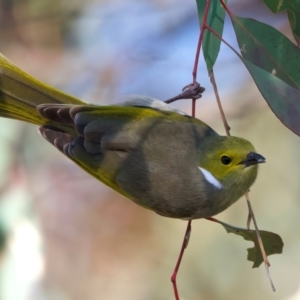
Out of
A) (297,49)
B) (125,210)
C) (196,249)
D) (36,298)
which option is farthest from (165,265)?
(297,49)

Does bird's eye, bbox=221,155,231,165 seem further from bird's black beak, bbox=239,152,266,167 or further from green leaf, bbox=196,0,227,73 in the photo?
green leaf, bbox=196,0,227,73

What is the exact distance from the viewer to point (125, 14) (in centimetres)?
261

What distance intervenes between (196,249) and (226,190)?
1.37 m

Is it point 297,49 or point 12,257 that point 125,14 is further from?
point 297,49

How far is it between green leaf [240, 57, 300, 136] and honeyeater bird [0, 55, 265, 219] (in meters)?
0.16

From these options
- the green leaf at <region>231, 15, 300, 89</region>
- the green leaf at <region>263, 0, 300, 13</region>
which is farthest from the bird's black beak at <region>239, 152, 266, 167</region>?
the green leaf at <region>263, 0, 300, 13</region>

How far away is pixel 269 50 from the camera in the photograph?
3.16 ft

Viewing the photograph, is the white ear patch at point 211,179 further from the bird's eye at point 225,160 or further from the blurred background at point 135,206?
the blurred background at point 135,206

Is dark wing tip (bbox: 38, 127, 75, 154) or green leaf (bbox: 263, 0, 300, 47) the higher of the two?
green leaf (bbox: 263, 0, 300, 47)

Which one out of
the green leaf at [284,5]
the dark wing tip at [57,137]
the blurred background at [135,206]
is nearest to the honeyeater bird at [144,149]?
the dark wing tip at [57,137]

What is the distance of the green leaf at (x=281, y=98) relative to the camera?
82 cm

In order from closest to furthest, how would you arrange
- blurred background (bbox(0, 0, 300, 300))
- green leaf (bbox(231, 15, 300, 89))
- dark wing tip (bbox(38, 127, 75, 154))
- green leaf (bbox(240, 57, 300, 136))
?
1. green leaf (bbox(240, 57, 300, 136))
2. green leaf (bbox(231, 15, 300, 89))
3. dark wing tip (bbox(38, 127, 75, 154))
4. blurred background (bbox(0, 0, 300, 300))

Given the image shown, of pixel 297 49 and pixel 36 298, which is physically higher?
pixel 36 298

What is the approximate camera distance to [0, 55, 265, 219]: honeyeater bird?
103cm
